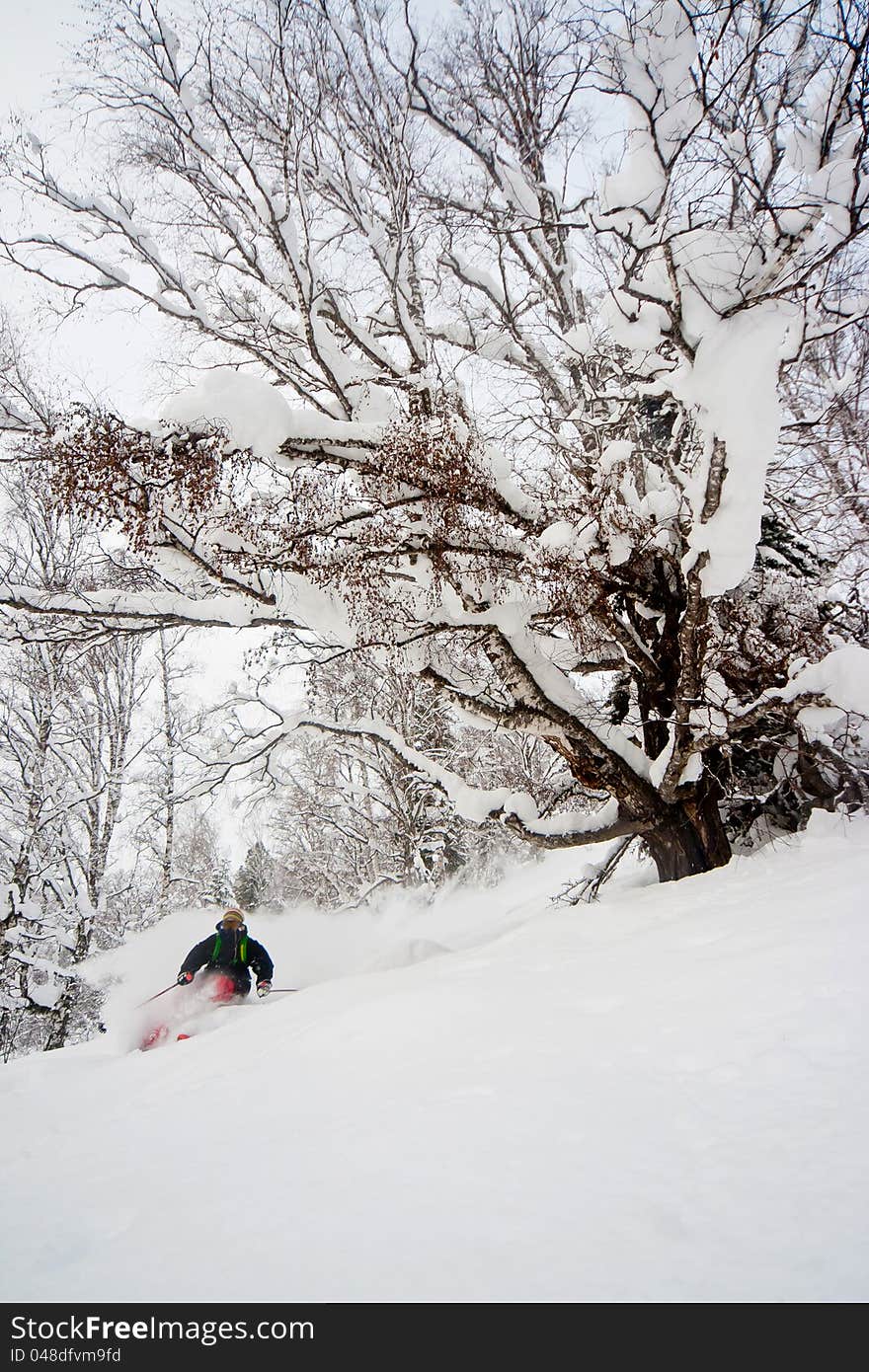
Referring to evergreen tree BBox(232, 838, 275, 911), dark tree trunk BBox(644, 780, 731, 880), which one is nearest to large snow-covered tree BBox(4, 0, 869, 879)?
dark tree trunk BBox(644, 780, 731, 880)

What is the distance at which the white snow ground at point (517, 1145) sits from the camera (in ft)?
3.96

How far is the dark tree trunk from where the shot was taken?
5.61 metres

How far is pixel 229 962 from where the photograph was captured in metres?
7.27

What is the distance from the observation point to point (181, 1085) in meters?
3.14

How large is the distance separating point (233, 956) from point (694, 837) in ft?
17.7

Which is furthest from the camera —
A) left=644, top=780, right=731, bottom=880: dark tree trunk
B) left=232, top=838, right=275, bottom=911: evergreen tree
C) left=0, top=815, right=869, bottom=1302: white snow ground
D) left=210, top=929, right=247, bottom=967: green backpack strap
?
left=232, top=838, right=275, bottom=911: evergreen tree

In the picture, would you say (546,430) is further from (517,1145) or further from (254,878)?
(254,878)

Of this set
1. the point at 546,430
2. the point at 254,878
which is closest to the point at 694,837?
the point at 546,430

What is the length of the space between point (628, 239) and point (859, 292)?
2.44 m

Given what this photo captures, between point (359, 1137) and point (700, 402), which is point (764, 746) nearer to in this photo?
point (700, 402)

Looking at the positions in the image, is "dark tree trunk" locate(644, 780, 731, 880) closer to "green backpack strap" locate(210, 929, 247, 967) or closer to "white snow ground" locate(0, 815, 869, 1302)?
"white snow ground" locate(0, 815, 869, 1302)

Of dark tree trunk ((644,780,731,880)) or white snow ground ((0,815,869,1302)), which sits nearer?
white snow ground ((0,815,869,1302))

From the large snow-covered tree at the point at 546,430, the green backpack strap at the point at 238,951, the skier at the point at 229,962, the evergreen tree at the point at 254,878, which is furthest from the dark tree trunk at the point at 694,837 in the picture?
the evergreen tree at the point at 254,878
